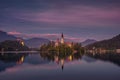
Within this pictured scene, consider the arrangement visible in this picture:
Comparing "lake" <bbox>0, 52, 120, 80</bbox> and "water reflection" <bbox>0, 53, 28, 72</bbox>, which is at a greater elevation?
"water reflection" <bbox>0, 53, 28, 72</bbox>

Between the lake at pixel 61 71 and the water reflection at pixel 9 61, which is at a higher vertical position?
the water reflection at pixel 9 61

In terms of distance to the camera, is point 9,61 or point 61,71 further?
point 9,61

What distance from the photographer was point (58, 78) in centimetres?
2759

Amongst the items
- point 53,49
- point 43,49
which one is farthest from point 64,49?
point 43,49

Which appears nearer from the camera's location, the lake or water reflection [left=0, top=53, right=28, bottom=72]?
the lake

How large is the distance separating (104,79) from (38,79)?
6.50m

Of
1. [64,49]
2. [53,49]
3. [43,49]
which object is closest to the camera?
[64,49]

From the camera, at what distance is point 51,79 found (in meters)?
27.3

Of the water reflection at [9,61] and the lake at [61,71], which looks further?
the water reflection at [9,61]

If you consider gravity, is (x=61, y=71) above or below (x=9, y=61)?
below

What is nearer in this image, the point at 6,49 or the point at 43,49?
the point at 43,49

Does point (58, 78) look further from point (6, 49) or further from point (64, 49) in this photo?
point (6, 49)

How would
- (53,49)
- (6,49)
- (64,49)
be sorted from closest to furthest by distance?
(64,49) → (53,49) → (6,49)

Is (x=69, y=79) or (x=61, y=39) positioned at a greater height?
(x=61, y=39)
